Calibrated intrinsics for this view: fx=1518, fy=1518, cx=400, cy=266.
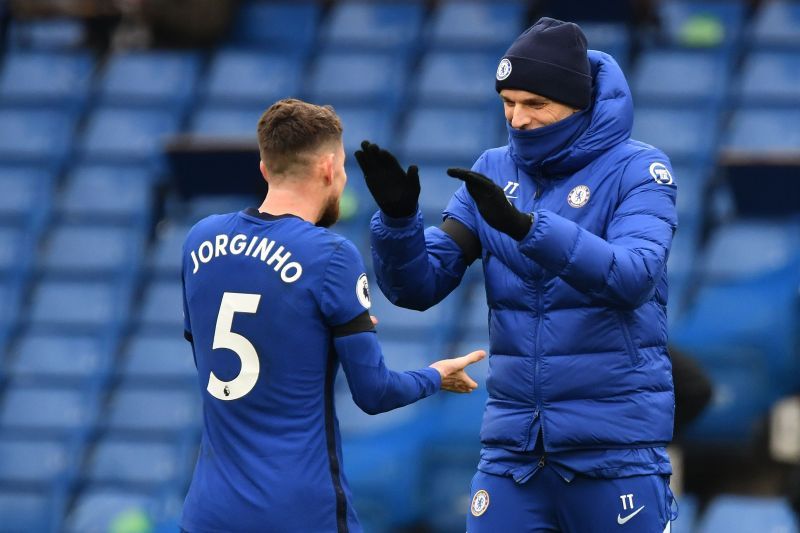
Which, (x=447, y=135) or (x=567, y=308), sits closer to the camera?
(x=567, y=308)

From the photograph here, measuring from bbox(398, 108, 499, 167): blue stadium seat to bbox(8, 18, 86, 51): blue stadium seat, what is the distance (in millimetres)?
2713

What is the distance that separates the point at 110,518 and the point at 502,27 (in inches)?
156

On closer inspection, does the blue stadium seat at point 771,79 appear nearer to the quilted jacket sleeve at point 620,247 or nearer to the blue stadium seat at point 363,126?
the blue stadium seat at point 363,126

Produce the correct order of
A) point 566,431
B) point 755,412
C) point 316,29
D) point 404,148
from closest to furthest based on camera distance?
point 566,431, point 755,412, point 404,148, point 316,29

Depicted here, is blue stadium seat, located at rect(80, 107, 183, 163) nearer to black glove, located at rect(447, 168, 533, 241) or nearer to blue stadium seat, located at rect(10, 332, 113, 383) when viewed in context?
blue stadium seat, located at rect(10, 332, 113, 383)

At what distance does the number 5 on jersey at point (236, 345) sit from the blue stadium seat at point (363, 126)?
575 cm

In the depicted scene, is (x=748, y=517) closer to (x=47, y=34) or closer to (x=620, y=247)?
(x=620, y=247)

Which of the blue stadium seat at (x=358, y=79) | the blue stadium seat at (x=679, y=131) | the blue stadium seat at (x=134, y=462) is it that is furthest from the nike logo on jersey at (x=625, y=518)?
the blue stadium seat at (x=358, y=79)

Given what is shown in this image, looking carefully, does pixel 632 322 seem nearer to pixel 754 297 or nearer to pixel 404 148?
pixel 754 297

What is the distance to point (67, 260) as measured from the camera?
9.54m

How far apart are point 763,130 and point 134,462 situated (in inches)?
159

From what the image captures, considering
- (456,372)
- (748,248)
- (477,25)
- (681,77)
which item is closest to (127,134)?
(477,25)

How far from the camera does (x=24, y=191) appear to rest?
984cm

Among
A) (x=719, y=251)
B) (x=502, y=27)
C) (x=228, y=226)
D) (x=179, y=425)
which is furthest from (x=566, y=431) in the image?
(x=502, y=27)
